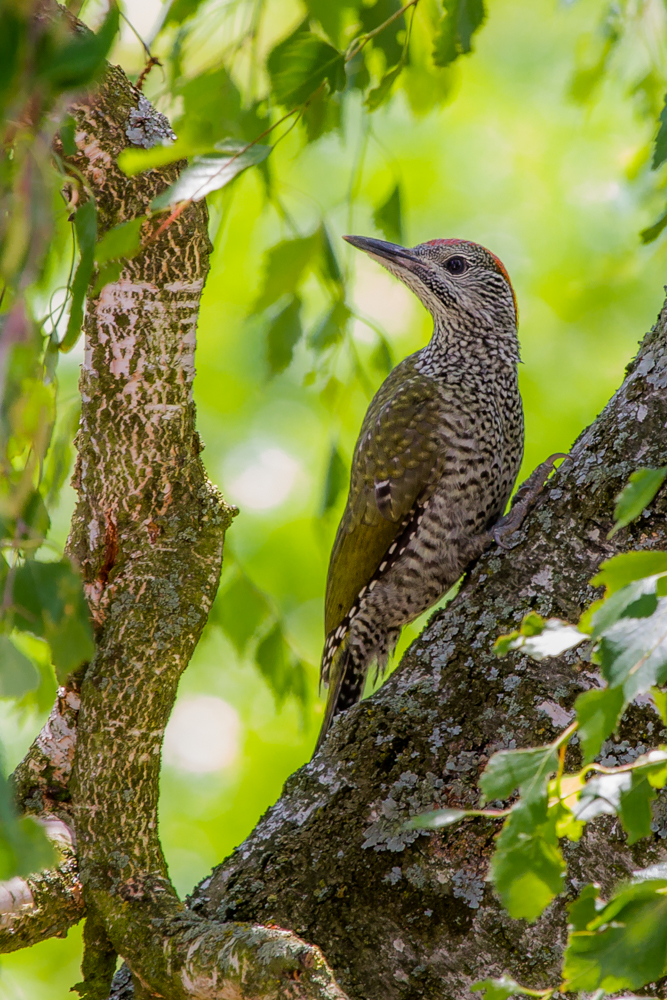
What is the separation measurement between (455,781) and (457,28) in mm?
1434

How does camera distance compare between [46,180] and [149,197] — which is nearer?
[46,180]

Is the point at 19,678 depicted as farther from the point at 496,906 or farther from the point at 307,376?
the point at 307,376

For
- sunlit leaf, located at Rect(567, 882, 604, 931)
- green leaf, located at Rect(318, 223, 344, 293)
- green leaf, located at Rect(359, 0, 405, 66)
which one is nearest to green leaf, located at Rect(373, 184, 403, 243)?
green leaf, located at Rect(318, 223, 344, 293)

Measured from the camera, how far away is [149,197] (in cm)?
181

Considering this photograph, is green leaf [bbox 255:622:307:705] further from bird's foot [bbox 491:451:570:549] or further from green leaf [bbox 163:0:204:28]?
green leaf [bbox 163:0:204:28]

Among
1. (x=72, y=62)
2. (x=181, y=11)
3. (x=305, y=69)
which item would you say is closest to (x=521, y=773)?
(x=72, y=62)

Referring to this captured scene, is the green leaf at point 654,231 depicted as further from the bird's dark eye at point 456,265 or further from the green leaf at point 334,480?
the bird's dark eye at point 456,265

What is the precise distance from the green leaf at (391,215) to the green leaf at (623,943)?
73.7 inches

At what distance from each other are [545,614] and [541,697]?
0.17m

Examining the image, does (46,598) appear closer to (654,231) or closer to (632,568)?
(632,568)

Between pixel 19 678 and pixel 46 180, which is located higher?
pixel 46 180

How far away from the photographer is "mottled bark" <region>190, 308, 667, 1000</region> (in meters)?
1.53

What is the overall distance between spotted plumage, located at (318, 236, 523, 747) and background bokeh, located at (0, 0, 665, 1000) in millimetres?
1206

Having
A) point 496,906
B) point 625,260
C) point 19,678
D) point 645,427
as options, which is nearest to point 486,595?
point 645,427
